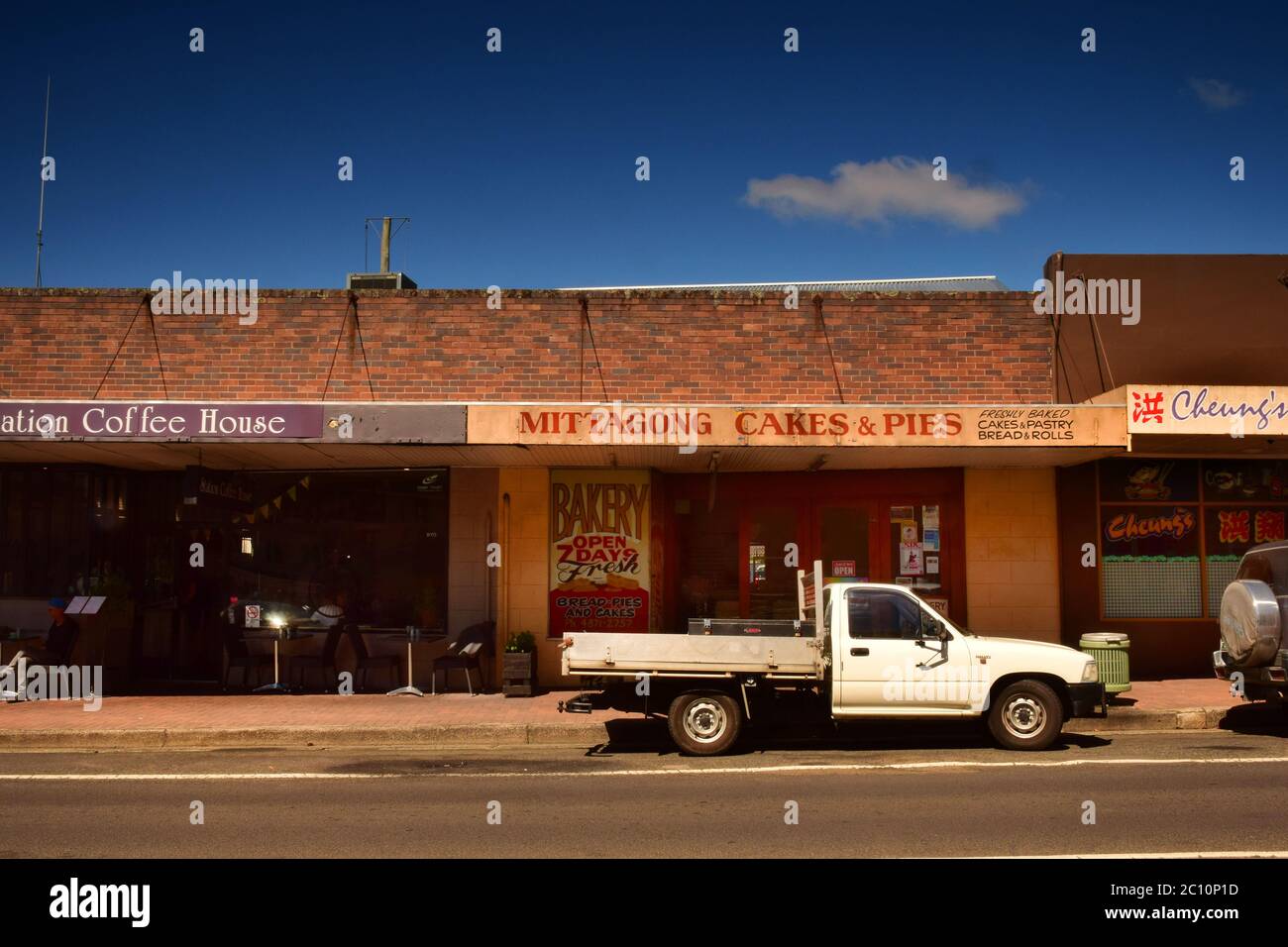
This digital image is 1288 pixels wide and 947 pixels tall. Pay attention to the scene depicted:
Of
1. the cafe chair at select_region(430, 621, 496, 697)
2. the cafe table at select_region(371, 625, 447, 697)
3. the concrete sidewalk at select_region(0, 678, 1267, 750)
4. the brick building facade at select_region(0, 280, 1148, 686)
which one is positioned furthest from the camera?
the brick building facade at select_region(0, 280, 1148, 686)

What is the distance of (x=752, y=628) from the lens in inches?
441

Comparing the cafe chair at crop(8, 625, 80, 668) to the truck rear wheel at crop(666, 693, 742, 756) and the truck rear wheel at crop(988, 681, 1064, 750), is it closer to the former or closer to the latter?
the truck rear wheel at crop(666, 693, 742, 756)

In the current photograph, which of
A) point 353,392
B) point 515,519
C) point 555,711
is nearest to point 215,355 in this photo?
point 353,392

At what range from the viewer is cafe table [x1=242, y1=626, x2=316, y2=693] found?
15273 millimetres

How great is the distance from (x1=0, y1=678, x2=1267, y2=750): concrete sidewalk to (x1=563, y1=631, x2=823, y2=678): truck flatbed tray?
1823mm

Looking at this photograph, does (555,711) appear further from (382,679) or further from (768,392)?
(768,392)

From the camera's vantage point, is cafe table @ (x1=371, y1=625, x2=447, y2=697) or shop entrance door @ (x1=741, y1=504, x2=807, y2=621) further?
shop entrance door @ (x1=741, y1=504, x2=807, y2=621)

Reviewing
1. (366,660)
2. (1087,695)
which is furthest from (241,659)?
(1087,695)

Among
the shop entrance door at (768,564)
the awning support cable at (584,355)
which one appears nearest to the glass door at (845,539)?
the shop entrance door at (768,564)

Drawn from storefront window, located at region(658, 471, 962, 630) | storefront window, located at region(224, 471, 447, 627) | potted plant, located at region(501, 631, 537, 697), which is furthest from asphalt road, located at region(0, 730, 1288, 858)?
storefront window, located at region(658, 471, 962, 630)

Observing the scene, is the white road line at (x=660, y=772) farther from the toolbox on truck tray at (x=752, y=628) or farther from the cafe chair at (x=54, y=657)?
the cafe chair at (x=54, y=657)

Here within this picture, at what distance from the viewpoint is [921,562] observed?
15984 mm

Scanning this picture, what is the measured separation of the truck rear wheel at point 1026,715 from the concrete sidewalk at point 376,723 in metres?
1.71

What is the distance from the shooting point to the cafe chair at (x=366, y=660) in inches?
608
